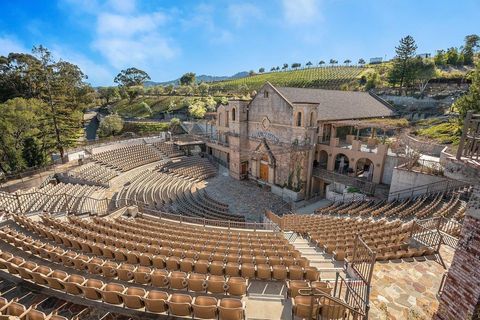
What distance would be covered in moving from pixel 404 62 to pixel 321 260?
207 feet

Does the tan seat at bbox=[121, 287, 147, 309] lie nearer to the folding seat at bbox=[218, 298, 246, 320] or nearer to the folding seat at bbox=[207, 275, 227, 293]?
the folding seat at bbox=[207, 275, 227, 293]

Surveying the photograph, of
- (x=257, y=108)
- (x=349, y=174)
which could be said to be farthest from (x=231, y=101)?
(x=349, y=174)

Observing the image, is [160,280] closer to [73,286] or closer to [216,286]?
[216,286]

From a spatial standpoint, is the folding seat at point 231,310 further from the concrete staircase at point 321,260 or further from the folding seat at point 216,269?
the concrete staircase at point 321,260

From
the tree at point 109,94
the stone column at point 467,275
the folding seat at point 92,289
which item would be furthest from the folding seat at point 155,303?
the tree at point 109,94

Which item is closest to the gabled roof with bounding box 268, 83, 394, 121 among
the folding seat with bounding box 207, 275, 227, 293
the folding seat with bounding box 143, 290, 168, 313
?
the folding seat with bounding box 207, 275, 227, 293

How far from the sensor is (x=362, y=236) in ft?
41.0

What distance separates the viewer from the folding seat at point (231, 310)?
6684 mm

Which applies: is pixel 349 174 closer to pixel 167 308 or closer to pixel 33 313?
pixel 167 308

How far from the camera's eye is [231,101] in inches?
1298

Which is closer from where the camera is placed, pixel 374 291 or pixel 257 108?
pixel 374 291

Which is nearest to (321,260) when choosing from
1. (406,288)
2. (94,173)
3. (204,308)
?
(406,288)

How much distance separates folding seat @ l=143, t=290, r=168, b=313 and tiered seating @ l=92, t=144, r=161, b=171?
2583cm

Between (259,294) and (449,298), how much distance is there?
5.24m
